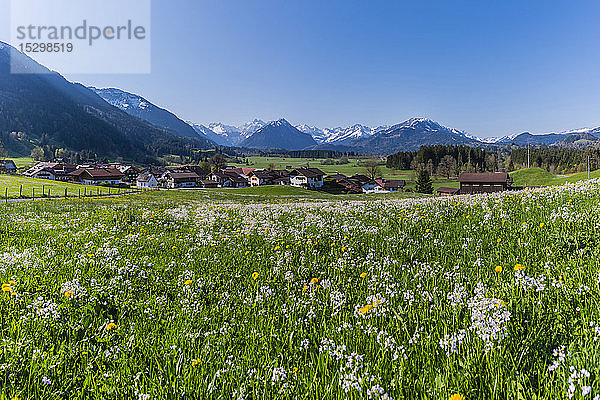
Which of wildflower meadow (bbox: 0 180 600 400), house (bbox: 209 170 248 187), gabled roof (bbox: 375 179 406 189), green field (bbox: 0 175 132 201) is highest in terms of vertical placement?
house (bbox: 209 170 248 187)

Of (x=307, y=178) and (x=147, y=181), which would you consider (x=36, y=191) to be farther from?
(x=147, y=181)

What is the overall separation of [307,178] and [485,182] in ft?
282

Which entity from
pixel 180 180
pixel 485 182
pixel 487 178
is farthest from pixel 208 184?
pixel 487 178

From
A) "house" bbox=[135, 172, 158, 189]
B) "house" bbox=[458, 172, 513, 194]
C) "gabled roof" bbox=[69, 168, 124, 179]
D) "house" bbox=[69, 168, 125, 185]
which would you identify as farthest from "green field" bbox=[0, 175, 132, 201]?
"house" bbox=[458, 172, 513, 194]

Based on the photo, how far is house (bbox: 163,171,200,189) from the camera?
17400 centimetres

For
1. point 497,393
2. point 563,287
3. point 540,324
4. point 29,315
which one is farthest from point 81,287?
point 563,287

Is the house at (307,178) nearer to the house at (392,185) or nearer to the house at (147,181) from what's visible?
the house at (392,185)

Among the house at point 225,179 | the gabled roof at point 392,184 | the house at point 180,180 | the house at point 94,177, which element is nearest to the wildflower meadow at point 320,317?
the gabled roof at point 392,184

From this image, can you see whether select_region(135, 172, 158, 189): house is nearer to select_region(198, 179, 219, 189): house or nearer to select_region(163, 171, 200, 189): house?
select_region(163, 171, 200, 189): house

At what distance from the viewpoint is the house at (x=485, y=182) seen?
359 ft

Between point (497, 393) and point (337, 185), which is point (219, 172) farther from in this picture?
point (497, 393)

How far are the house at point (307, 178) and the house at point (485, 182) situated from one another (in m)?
74.3

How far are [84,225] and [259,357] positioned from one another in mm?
11400

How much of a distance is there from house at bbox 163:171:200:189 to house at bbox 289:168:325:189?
198 ft
